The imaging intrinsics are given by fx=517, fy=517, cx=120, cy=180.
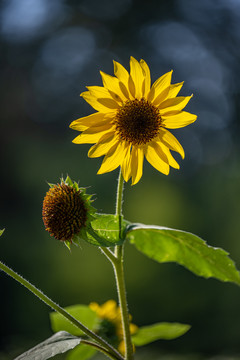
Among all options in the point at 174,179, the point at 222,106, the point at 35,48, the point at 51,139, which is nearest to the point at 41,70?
the point at 35,48

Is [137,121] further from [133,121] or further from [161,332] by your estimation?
[161,332]

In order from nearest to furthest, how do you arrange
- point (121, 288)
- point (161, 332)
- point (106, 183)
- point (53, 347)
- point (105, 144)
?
point (53, 347) < point (121, 288) < point (105, 144) < point (161, 332) < point (106, 183)

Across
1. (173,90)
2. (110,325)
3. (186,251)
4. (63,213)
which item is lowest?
(110,325)

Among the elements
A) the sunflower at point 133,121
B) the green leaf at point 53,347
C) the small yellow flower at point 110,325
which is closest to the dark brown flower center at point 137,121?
the sunflower at point 133,121

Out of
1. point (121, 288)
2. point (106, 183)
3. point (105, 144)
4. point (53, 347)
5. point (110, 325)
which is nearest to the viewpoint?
point (53, 347)

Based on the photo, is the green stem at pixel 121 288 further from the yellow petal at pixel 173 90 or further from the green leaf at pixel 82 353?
the green leaf at pixel 82 353

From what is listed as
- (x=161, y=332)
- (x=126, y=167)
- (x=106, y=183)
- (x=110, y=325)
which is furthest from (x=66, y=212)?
(x=106, y=183)
